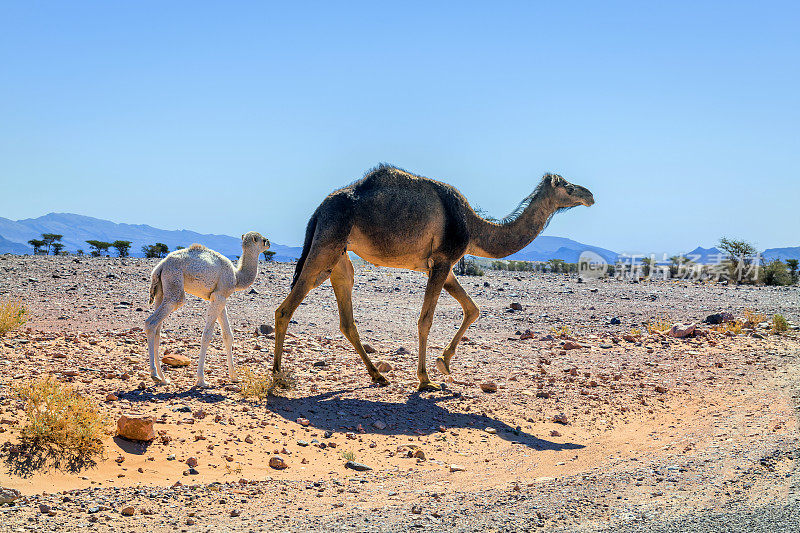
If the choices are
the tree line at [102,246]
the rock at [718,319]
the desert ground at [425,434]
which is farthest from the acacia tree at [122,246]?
the rock at [718,319]

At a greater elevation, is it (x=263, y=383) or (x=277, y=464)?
(x=263, y=383)

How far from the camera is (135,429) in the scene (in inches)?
260

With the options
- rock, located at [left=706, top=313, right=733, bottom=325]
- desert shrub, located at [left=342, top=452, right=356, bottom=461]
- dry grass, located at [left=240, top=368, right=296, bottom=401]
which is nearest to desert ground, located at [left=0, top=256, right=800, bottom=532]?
desert shrub, located at [left=342, top=452, right=356, bottom=461]

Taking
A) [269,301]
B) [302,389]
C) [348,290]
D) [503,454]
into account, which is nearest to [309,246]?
[348,290]

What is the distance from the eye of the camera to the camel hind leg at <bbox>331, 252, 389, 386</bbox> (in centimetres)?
1008

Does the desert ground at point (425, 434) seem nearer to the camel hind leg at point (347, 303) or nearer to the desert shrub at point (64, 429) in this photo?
the desert shrub at point (64, 429)

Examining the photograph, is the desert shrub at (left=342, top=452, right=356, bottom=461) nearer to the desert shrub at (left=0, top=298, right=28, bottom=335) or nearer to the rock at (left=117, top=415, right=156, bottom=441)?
the rock at (left=117, top=415, right=156, bottom=441)

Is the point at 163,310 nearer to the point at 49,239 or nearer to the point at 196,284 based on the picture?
the point at 196,284

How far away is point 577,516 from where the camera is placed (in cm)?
543

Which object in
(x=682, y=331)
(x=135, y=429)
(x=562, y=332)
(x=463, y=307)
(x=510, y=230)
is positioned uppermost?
(x=510, y=230)

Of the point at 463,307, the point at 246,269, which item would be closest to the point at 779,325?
the point at 463,307

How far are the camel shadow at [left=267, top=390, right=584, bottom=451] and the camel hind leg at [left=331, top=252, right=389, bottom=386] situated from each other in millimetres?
837

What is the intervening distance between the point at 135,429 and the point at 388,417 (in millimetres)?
3133

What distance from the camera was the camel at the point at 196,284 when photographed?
8.60 meters
